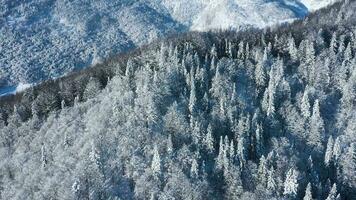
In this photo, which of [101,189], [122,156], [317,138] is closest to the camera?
[101,189]

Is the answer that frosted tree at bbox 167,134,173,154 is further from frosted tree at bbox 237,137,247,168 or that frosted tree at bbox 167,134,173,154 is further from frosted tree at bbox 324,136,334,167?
frosted tree at bbox 324,136,334,167

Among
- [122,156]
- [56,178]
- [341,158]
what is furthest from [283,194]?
[56,178]

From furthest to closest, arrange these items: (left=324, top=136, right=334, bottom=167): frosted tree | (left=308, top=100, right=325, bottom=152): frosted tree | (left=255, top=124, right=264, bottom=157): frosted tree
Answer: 1. (left=308, top=100, right=325, bottom=152): frosted tree
2. (left=255, top=124, right=264, bottom=157): frosted tree
3. (left=324, top=136, right=334, bottom=167): frosted tree

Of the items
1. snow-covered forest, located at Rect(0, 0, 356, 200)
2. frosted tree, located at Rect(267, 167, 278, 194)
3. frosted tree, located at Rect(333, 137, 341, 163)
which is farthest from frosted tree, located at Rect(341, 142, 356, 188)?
frosted tree, located at Rect(267, 167, 278, 194)

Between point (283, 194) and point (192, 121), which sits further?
point (192, 121)

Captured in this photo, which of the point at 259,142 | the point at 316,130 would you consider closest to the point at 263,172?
the point at 259,142

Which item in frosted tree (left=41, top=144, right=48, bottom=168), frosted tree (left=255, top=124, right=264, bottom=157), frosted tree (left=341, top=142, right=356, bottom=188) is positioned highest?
frosted tree (left=255, top=124, right=264, bottom=157)

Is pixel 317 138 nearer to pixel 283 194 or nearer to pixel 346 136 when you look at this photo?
pixel 346 136

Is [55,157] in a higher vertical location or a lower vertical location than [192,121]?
lower

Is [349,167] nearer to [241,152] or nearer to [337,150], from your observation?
[337,150]

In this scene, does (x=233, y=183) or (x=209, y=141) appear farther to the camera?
(x=209, y=141)

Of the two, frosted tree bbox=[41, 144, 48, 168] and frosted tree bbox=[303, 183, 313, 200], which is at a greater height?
frosted tree bbox=[303, 183, 313, 200]
